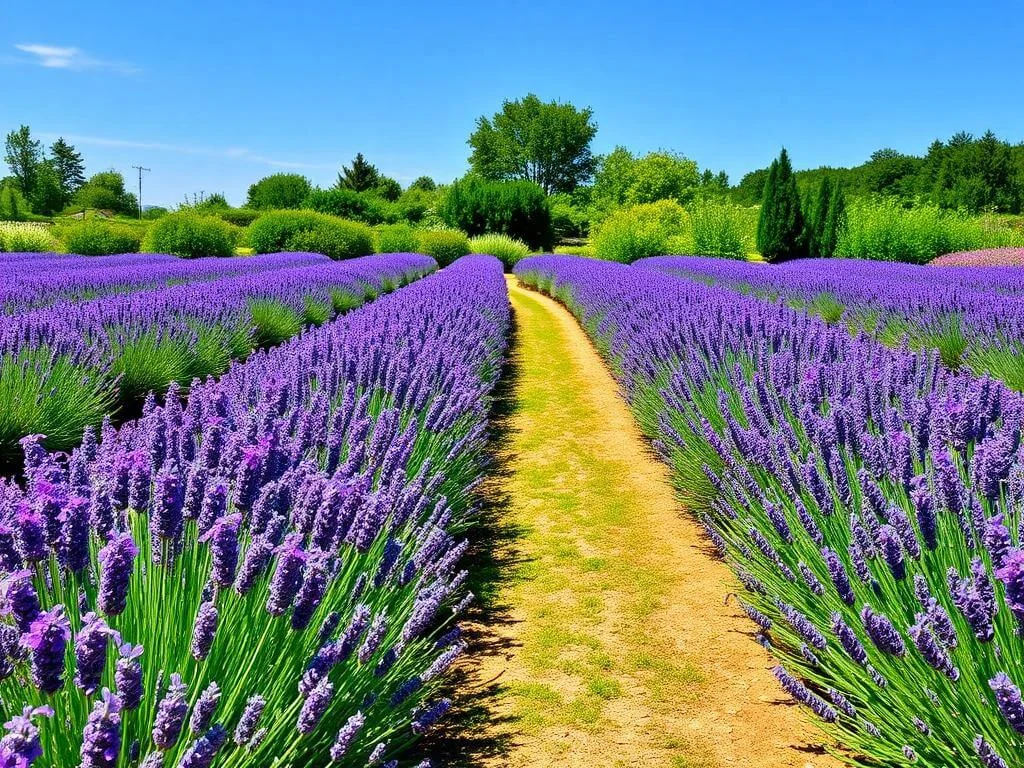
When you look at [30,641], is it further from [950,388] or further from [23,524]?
[950,388]

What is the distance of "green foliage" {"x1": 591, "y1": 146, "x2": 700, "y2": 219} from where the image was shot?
2025 inches

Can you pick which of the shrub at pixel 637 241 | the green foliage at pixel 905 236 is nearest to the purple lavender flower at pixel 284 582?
the green foliage at pixel 905 236

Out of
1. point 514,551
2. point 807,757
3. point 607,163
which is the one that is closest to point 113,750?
point 807,757

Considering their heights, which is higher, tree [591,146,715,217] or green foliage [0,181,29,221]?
tree [591,146,715,217]

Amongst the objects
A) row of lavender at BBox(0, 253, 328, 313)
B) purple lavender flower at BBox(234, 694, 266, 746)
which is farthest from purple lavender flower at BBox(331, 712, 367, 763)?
row of lavender at BBox(0, 253, 328, 313)

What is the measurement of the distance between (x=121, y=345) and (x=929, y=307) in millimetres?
7166

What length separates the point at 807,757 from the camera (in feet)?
7.05

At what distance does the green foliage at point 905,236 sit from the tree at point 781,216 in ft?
4.63

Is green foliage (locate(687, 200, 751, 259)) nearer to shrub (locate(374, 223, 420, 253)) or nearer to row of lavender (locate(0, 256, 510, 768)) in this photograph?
shrub (locate(374, 223, 420, 253))

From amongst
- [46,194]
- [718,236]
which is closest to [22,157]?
[46,194]

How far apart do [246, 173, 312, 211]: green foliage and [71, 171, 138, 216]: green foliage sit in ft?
48.5

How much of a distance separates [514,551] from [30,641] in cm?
279

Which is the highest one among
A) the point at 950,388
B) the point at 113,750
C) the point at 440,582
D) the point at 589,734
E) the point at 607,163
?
the point at 607,163

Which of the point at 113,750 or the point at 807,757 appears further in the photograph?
the point at 807,757
